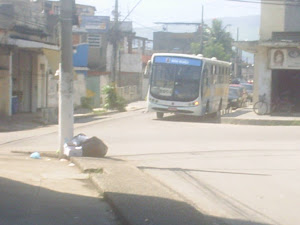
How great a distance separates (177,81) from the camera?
27406mm

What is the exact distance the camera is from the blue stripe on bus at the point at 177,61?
2728 centimetres

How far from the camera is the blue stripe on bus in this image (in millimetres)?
27281

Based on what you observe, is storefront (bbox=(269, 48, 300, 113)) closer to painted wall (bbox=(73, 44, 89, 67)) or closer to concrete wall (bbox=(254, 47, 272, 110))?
concrete wall (bbox=(254, 47, 272, 110))

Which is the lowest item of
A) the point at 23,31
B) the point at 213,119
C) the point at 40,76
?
the point at 213,119

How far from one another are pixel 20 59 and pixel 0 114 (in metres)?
5.60

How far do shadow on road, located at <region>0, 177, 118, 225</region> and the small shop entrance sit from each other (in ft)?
74.8

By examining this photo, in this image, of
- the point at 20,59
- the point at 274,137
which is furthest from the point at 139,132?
the point at 20,59

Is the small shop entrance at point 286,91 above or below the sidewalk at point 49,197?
above

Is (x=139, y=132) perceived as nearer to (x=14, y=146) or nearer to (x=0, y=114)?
(x=14, y=146)

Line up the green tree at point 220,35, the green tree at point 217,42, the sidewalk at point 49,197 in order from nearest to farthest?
the sidewalk at point 49,197 < the green tree at point 217,42 < the green tree at point 220,35

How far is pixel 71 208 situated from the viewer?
8.15 m

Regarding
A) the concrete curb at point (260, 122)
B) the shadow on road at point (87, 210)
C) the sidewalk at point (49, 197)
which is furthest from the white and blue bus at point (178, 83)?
the shadow on road at point (87, 210)

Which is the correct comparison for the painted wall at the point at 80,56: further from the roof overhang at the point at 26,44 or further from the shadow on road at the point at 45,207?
the shadow on road at the point at 45,207

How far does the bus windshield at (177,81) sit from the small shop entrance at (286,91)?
224 inches
